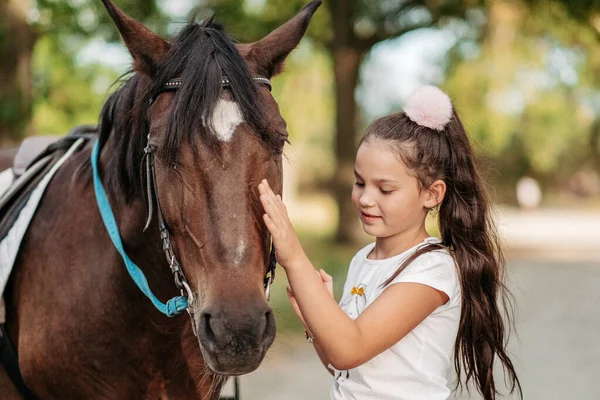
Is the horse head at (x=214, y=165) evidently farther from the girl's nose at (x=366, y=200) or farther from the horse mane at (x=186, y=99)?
the girl's nose at (x=366, y=200)

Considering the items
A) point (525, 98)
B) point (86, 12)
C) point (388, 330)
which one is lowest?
point (525, 98)

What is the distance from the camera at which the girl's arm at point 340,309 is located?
1.77m

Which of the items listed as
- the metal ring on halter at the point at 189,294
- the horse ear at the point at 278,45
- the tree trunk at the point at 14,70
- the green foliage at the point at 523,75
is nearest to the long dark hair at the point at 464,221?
the horse ear at the point at 278,45

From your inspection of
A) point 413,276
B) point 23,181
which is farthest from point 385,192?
point 23,181

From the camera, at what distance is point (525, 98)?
13.7 meters

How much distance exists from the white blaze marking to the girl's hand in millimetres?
167

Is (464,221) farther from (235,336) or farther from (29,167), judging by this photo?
(29,167)

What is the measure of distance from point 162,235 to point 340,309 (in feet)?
1.82

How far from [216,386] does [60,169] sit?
1081 millimetres

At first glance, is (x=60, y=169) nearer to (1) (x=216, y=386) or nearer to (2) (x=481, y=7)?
(1) (x=216, y=386)

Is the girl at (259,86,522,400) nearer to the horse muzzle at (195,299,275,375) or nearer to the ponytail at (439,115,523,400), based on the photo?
the ponytail at (439,115,523,400)

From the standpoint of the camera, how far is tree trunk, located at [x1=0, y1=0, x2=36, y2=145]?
7348mm

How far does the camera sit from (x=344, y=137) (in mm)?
13812

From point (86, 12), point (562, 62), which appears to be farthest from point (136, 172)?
point (562, 62)
